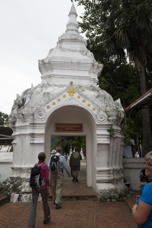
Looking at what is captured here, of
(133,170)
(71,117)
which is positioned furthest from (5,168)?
(133,170)

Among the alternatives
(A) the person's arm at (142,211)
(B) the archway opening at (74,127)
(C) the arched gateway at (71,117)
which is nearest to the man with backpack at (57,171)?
(C) the arched gateway at (71,117)

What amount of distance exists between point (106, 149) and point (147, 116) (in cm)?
471

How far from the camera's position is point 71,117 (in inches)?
399

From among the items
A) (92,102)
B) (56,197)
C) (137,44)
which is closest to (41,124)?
(92,102)

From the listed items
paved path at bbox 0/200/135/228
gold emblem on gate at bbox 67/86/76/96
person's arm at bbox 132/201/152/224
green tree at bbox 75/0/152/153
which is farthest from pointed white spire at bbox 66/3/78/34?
person's arm at bbox 132/201/152/224

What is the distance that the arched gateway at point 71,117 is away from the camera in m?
8.71

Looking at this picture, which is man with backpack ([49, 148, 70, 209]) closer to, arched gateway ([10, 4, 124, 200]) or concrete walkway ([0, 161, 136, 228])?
concrete walkway ([0, 161, 136, 228])

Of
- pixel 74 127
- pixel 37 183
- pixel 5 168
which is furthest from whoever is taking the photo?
pixel 5 168

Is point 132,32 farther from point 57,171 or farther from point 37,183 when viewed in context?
point 37,183

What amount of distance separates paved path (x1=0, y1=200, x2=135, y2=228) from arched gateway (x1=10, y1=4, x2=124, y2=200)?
1.07 metres

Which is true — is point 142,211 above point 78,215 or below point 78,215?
above

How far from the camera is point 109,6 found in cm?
1377

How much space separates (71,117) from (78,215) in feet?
14.6

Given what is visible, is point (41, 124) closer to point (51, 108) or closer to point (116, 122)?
point (51, 108)
